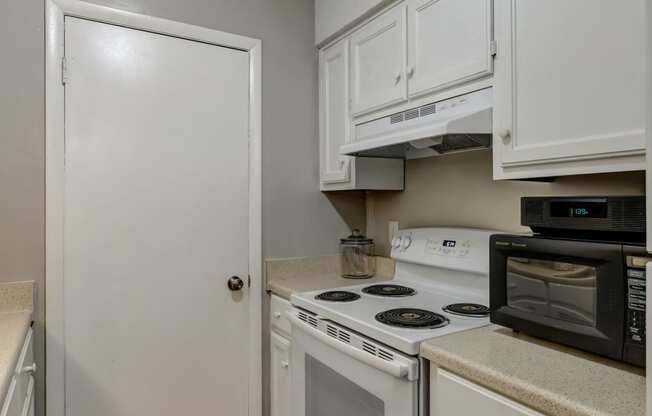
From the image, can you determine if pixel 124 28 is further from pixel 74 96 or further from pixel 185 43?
pixel 74 96

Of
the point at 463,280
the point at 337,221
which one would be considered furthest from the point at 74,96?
the point at 463,280

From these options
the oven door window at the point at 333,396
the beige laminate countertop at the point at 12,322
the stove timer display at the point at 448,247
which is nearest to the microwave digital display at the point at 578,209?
the stove timer display at the point at 448,247

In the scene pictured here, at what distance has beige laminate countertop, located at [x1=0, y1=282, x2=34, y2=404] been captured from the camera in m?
0.98

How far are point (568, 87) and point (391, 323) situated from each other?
85 cm

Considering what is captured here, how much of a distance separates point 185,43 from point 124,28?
0.26m

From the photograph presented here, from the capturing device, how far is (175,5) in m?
1.89

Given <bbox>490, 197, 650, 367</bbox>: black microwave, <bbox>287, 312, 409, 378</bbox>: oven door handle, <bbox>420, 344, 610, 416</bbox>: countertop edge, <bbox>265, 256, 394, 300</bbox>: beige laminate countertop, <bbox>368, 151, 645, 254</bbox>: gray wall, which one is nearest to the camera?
<bbox>420, 344, 610, 416</bbox>: countertop edge

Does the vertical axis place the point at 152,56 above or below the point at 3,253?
above

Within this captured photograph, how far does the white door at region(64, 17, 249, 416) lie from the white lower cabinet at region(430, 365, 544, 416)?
1.17m

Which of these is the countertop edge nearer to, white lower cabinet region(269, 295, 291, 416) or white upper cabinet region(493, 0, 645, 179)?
white upper cabinet region(493, 0, 645, 179)

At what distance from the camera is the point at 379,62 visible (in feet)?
6.02

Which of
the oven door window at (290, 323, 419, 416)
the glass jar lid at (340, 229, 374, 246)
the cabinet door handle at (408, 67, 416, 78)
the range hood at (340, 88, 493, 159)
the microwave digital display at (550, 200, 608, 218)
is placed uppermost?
the cabinet door handle at (408, 67, 416, 78)

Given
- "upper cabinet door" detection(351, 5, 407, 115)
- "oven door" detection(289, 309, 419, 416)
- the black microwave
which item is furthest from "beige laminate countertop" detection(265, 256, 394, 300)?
the black microwave

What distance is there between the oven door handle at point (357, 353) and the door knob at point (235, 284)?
46 cm
